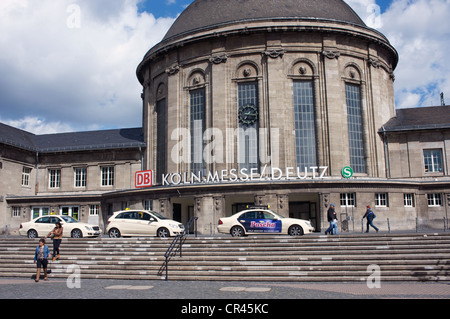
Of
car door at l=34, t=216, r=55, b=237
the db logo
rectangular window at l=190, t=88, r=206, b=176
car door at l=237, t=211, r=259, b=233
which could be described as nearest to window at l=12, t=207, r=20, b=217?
the db logo

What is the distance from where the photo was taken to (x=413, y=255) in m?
16.7

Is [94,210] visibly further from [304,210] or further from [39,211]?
[304,210]

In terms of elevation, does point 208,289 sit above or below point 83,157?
below

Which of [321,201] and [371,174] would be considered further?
[371,174]

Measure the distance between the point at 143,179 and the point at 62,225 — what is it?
1246 centimetres

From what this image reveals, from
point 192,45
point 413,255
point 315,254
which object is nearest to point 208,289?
point 315,254

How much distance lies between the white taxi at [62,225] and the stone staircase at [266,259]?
277cm

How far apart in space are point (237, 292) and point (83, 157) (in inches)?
1203

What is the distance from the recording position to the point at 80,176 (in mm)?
40375

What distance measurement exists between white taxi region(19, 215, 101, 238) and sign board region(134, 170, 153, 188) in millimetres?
10884

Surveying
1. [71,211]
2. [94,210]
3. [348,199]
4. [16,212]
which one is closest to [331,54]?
[348,199]

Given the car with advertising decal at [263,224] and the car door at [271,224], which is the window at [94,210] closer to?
the car with advertising decal at [263,224]

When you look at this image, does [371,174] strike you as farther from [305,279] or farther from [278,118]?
[305,279]

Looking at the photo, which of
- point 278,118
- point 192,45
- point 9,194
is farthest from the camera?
point 9,194
